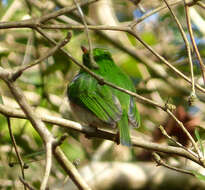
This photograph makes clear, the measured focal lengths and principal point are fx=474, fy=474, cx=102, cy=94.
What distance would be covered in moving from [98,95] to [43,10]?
5.38 feet

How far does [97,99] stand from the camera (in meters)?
4.10

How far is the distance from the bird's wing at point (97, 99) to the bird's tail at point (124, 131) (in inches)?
2.1

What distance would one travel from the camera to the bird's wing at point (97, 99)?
390cm

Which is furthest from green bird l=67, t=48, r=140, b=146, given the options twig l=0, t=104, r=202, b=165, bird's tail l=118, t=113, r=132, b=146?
twig l=0, t=104, r=202, b=165

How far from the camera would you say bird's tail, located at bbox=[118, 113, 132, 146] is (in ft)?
11.0

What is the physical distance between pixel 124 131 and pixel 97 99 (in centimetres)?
56

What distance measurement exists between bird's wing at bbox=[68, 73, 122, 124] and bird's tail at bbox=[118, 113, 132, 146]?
0.18 feet

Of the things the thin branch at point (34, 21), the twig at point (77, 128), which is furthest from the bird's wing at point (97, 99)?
the thin branch at point (34, 21)

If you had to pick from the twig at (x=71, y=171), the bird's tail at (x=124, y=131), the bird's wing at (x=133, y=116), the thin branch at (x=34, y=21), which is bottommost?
the twig at (x=71, y=171)

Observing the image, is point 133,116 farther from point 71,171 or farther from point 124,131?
point 71,171

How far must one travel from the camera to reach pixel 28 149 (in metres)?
4.56

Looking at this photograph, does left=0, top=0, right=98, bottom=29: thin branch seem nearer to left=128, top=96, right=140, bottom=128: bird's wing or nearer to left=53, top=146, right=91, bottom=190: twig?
left=53, top=146, right=91, bottom=190: twig

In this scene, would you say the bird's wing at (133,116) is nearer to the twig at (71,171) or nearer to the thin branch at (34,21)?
the thin branch at (34,21)

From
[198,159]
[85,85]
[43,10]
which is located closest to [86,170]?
[85,85]
